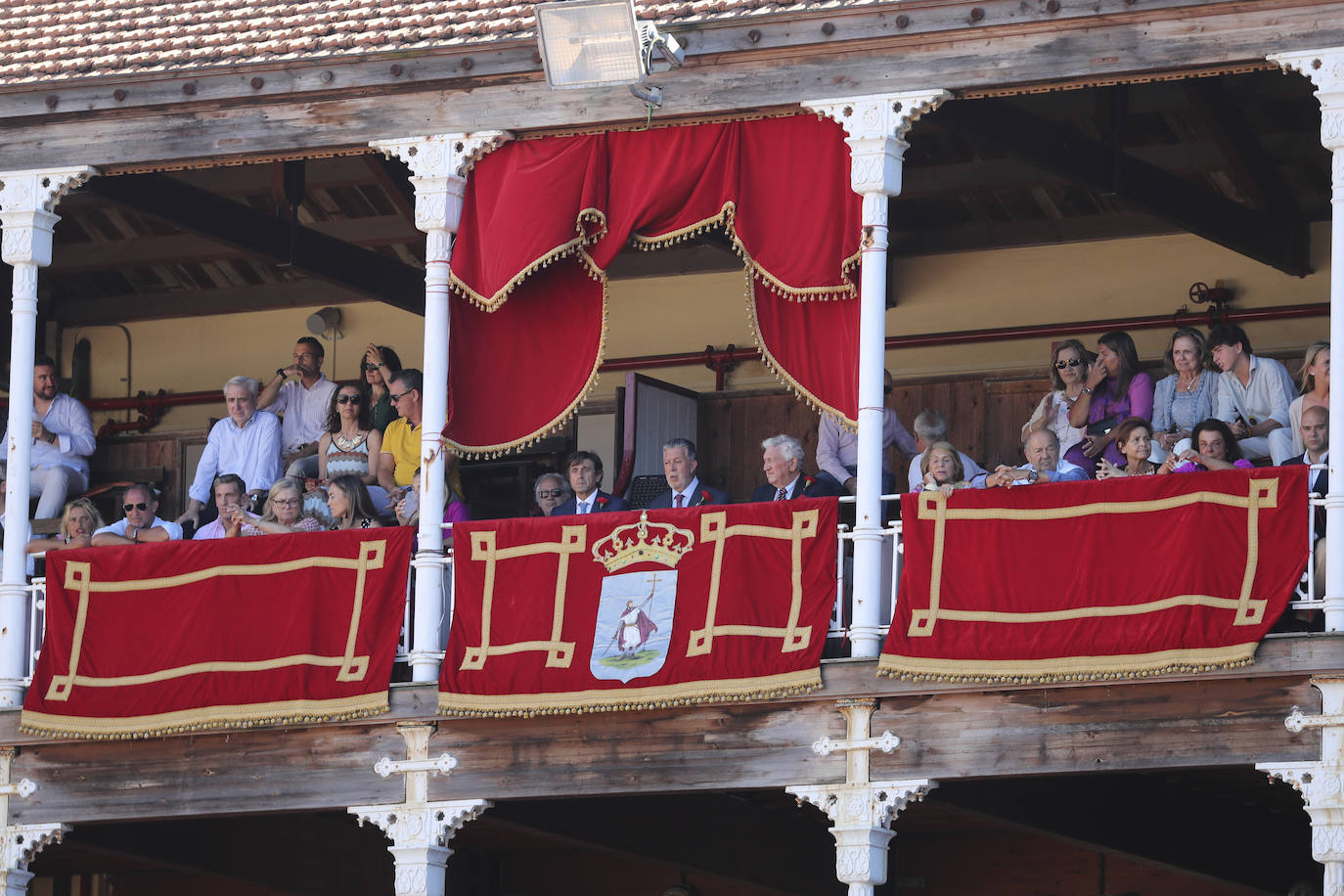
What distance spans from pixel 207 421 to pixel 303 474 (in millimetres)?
3260

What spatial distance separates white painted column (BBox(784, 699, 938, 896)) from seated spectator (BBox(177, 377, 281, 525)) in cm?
485

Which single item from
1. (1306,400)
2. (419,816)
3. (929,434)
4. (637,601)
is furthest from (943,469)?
(419,816)

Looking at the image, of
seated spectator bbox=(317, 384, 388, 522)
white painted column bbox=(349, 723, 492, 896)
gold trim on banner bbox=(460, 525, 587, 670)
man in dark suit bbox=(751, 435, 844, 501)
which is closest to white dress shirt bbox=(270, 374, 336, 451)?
seated spectator bbox=(317, 384, 388, 522)

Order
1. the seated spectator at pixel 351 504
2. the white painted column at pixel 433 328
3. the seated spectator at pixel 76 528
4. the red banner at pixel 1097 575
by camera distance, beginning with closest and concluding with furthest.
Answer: the red banner at pixel 1097 575 < the white painted column at pixel 433 328 < the seated spectator at pixel 351 504 < the seated spectator at pixel 76 528

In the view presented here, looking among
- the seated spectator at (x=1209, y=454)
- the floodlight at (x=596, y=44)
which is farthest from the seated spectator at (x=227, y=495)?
the seated spectator at (x=1209, y=454)

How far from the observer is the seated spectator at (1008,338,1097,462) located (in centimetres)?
1580

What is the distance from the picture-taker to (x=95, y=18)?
1731cm

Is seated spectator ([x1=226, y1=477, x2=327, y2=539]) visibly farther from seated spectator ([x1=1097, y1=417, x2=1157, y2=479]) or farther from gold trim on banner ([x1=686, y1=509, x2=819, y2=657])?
seated spectator ([x1=1097, y1=417, x2=1157, y2=479])

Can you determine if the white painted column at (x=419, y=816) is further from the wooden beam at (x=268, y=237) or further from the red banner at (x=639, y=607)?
the wooden beam at (x=268, y=237)

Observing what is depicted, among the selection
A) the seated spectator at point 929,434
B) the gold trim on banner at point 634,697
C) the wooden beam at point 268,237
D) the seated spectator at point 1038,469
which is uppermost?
the wooden beam at point 268,237

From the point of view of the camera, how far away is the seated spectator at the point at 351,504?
631 inches

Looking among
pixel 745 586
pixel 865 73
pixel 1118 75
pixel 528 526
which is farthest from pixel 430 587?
pixel 1118 75

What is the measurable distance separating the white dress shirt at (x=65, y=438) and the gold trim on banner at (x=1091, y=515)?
709cm

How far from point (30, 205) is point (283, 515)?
8.24ft
